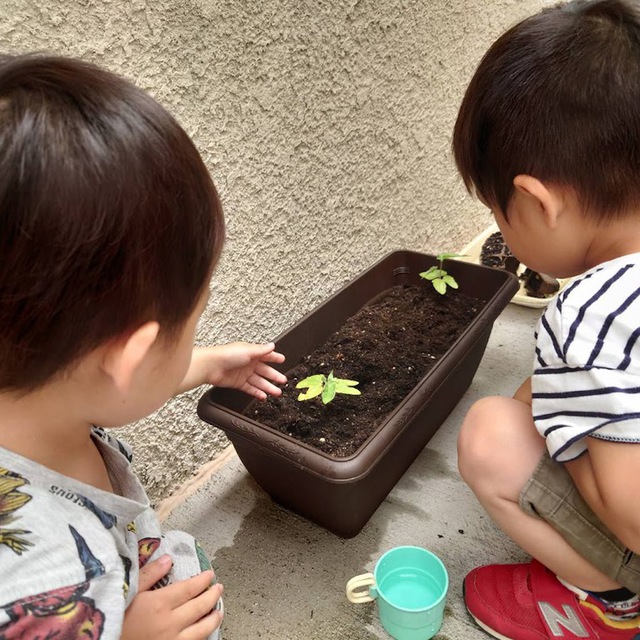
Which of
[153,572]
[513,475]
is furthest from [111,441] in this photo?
[513,475]

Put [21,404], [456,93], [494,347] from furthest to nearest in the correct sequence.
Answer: [456,93] < [494,347] < [21,404]

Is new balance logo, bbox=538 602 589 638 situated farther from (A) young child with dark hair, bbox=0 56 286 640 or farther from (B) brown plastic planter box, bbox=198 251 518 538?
(A) young child with dark hair, bbox=0 56 286 640

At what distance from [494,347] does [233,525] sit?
0.80 metres

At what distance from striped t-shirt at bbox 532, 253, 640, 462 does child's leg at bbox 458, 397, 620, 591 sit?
0.11m

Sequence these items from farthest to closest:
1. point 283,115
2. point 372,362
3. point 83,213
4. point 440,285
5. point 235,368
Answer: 1. point 440,285
2. point 372,362
3. point 283,115
4. point 235,368
5. point 83,213

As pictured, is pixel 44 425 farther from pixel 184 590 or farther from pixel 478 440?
pixel 478 440

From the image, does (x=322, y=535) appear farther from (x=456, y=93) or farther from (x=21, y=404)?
(x=456, y=93)

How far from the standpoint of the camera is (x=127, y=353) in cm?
47

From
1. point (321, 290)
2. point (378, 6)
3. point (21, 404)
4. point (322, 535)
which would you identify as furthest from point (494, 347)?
point (21, 404)

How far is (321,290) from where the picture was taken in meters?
1.34

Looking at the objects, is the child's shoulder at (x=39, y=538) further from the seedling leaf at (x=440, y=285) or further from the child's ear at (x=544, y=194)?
the seedling leaf at (x=440, y=285)

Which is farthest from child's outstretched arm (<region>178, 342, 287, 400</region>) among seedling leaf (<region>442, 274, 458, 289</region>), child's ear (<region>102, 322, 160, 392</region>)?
seedling leaf (<region>442, 274, 458, 289</region>)

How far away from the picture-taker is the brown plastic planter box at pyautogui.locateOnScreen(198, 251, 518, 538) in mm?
851

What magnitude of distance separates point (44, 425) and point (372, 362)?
74 cm
